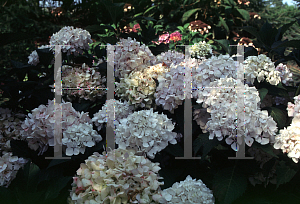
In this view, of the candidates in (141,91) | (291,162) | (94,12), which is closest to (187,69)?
(141,91)

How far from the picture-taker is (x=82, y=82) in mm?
1603

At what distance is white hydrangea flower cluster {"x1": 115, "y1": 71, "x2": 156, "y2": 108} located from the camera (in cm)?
135

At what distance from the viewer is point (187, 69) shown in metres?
1.36

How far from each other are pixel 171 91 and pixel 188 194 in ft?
1.65

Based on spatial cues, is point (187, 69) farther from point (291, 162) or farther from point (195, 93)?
point (291, 162)

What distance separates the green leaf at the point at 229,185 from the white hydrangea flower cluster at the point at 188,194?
0.20ft

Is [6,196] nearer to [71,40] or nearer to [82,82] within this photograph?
[82,82]

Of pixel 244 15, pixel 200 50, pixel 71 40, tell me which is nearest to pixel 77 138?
pixel 71 40

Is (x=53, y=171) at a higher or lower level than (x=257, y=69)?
lower

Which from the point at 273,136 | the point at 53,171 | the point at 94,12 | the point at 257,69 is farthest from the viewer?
the point at 94,12

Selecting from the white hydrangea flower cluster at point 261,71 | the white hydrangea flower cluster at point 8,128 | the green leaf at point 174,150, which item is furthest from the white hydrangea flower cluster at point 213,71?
the white hydrangea flower cluster at point 8,128

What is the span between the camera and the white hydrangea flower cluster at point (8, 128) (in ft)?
4.95

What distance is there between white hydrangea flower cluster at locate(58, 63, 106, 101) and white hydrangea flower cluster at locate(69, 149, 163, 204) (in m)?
0.75

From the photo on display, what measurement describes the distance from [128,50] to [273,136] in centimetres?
87
